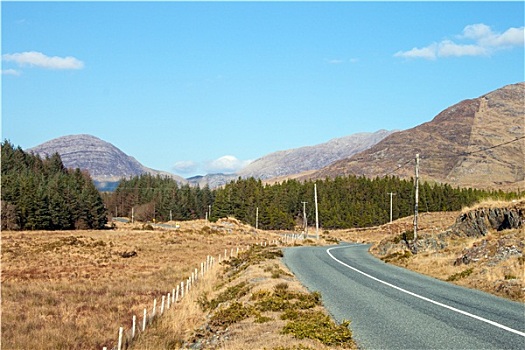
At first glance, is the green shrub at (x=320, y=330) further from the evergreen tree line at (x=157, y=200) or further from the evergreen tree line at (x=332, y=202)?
the evergreen tree line at (x=157, y=200)

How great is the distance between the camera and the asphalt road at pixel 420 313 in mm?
10055

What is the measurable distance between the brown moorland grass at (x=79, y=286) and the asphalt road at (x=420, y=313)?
798cm

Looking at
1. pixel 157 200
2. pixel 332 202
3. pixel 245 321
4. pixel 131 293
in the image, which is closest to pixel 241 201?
pixel 332 202

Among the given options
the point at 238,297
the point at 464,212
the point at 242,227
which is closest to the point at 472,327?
the point at 238,297

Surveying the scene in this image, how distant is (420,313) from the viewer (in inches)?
512

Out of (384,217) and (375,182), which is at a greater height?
(375,182)

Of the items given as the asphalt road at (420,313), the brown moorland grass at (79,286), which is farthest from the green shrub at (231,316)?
the brown moorland grass at (79,286)

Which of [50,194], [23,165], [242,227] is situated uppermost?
[23,165]

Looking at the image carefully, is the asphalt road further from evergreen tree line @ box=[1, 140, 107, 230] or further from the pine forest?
the pine forest

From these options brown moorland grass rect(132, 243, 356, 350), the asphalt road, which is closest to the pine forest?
brown moorland grass rect(132, 243, 356, 350)

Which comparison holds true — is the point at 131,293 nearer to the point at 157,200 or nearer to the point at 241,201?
the point at 241,201

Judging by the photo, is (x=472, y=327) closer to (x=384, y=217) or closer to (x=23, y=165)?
(x=384, y=217)

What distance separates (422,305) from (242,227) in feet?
Answer: 290

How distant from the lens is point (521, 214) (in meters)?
25.0
